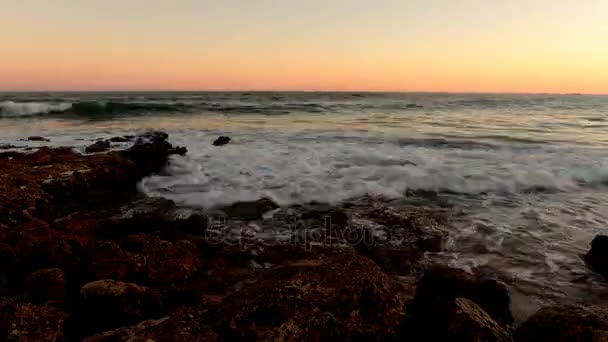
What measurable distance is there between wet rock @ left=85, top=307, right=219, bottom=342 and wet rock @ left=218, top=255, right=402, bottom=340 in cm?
13

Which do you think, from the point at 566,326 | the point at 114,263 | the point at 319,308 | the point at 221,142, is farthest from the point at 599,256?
the point at 221,142

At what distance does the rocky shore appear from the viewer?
236cm

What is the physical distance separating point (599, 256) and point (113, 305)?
4.22 meters

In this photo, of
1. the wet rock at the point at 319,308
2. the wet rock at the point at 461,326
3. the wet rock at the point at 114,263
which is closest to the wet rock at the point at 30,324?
the wet rock at the point at 114,263

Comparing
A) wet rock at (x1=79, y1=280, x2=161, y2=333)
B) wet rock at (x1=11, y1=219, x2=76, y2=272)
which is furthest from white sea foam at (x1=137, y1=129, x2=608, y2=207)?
wet rock at (x1=79, y1=280, x2=161, y2=333)

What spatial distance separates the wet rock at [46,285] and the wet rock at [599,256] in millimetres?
4532

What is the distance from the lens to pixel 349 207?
231 inches

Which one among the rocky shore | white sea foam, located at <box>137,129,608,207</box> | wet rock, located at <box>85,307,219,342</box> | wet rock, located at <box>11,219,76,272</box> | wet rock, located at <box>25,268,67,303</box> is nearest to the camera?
wet rock, located at <box>85,307,219,342</box>

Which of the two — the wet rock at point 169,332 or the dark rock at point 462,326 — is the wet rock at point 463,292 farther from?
the wet rock at point 169,332

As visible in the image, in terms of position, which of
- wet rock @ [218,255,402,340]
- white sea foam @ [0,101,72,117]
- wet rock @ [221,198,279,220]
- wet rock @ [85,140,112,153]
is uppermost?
white sea foam @ [0,101,72,117]

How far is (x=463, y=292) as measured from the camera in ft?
10.5

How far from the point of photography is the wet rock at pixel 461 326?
229 centimetres

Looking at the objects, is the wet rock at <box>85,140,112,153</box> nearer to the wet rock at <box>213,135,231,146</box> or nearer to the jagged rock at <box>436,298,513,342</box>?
the wet rock at <box>213,135,231,146</box>

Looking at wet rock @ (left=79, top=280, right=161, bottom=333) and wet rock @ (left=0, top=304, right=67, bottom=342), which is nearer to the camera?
wet rock @ (left=0, top=304, right=67, bottom=342)
